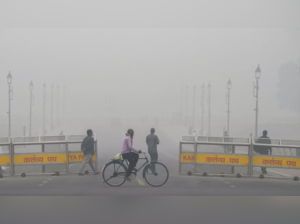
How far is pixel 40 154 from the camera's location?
707 inches

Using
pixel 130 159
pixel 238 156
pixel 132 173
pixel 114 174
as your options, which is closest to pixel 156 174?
pixel 132 173

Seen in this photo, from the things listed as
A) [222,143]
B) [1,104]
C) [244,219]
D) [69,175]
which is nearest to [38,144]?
[69,175]

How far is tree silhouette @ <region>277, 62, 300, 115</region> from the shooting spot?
93188mm

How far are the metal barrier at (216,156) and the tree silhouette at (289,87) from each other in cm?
7611

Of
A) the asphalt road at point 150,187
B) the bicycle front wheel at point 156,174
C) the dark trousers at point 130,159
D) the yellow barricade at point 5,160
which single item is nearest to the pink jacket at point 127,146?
the dark trousers at point 130,159

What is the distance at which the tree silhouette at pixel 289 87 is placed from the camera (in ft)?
306

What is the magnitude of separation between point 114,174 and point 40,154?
475 centimetres

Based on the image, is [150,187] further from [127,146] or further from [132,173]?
[127,146]

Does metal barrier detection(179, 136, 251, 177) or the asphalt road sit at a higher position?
metal barrier detection(179, 136, 251, 177)

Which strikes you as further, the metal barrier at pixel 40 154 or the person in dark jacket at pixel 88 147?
the metal barrier at pixel 40 154

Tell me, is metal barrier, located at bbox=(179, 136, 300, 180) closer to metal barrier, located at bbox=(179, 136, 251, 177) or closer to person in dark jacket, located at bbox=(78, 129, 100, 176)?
metal barrier, located at bbox=(179, 136, 251, 177)

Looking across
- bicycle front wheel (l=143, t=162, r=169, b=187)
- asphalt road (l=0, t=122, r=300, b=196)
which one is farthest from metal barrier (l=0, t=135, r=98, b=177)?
bicycle front wheel (l=143, t=162, r=169, b=187)

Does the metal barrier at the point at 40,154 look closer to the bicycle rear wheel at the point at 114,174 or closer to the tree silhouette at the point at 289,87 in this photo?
the bicycle rear wheel at the point at 114,174

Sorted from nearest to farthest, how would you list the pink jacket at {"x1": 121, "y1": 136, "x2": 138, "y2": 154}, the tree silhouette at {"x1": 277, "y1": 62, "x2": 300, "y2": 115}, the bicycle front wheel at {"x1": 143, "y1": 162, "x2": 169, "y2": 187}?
the pink jacket at {"x1": 121, "y1": 136, "x2": 138, "y2": 154} → the bicycle front wheel at {"x1": 143, "y1": 162, "x2": 169, "y2": 187} → the tree silhouette at {"x1": 277, "y1": 62, "x2": 300, "y2": 115}
